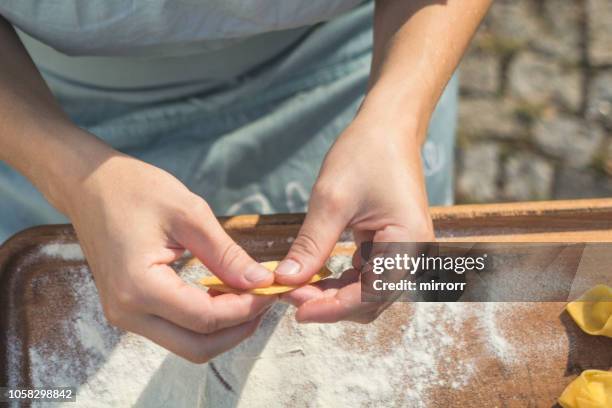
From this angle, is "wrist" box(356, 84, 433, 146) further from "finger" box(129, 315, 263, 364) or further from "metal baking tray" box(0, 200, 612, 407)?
"finger" box(129, 315, 263, 364)

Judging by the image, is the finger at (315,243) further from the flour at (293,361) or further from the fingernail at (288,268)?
the flour at (293,361)

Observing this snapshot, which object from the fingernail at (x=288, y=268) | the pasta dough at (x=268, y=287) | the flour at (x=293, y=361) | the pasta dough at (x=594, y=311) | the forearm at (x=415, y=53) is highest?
the forearm at (x=415, y=53)

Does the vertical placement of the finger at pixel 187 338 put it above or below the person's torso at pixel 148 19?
below

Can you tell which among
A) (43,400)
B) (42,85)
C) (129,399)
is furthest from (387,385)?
(42,85)

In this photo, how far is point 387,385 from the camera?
2.84ft

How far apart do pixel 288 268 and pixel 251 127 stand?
36 centimetres

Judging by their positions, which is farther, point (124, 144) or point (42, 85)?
point (124, 144)

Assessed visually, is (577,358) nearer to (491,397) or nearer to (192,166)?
(491,397)

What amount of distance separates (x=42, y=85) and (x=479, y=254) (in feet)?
1.95

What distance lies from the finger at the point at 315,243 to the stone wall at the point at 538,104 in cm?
123

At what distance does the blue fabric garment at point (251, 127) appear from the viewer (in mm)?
1034

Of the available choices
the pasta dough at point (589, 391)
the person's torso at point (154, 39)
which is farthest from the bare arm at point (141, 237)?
the pasta dough at point (589, 391)

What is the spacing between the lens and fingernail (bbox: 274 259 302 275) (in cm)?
75

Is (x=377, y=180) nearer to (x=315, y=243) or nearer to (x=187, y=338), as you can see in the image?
(x=315, y=243)
